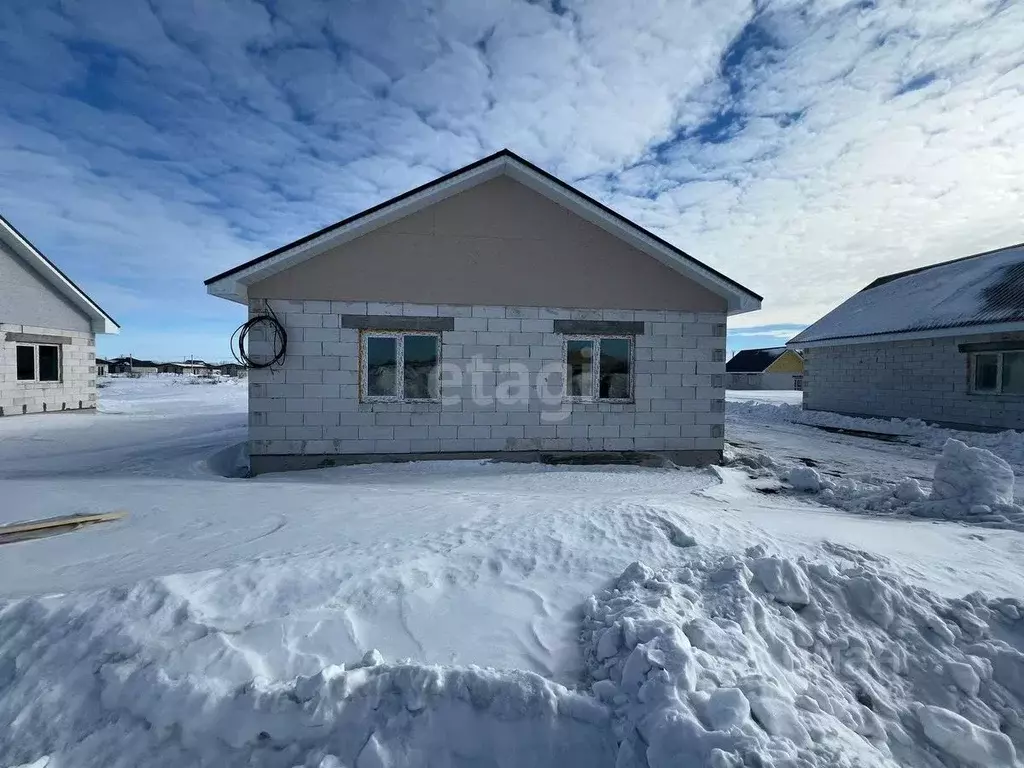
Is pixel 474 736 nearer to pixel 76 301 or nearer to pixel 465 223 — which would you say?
pixel 465 223

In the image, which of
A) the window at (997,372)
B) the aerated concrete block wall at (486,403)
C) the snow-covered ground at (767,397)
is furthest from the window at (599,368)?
the snow-covered ground at (767,397)

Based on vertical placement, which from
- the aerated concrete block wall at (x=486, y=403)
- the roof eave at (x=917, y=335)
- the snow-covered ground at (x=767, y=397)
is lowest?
the snow-covered ground at (x=767, y=397)

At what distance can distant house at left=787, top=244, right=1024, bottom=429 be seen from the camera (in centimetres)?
1173

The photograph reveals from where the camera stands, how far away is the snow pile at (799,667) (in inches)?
85.0

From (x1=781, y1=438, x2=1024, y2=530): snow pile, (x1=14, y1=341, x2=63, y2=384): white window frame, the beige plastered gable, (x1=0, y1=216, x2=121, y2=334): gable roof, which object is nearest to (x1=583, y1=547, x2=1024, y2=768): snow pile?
(x1=781, y1=438, x2=1024, y2=530): snow pile

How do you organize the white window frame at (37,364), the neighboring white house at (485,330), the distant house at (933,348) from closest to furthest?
the neighboring white house at (485,330), the distant house at (933,348), the white window frame at (37,364)

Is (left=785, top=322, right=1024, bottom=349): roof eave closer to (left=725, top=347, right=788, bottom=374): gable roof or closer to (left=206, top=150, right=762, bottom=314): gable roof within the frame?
(left=206, top=150, right=762, bottom=314): gable roof

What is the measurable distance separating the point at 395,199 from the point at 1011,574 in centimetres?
A: 891

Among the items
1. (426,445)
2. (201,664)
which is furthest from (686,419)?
(201,664)

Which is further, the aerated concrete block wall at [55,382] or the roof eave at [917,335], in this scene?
the aerated concrete block wall at [55,382]

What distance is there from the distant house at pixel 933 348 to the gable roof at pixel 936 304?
0.11ft

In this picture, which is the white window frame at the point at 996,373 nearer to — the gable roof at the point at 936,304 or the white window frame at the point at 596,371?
the gable roof at the point at 936,304

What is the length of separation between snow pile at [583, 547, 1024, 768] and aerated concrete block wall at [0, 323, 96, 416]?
18.5 m

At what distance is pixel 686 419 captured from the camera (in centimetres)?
888
